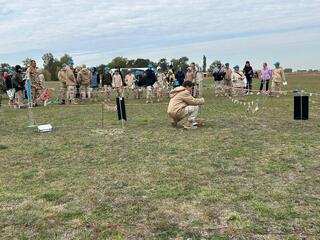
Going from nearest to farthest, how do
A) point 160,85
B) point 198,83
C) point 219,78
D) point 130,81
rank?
1. point 198,83
2. point 160,85
3. point 219,78
4. point 130,81

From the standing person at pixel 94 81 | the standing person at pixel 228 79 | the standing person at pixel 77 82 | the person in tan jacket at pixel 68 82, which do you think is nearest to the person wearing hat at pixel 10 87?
the person in tan jacket at pixel 68 82

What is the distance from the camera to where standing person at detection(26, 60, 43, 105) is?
20.7m

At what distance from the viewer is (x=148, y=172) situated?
8445 mm

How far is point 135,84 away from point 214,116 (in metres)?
10.2

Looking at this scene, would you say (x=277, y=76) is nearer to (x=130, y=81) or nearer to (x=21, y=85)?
(x=130, y=81)

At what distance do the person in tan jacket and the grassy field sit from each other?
899cm

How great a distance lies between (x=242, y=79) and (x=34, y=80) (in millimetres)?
10114

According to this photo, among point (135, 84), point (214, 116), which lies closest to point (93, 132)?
point (214, 116)

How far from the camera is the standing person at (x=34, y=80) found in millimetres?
20688

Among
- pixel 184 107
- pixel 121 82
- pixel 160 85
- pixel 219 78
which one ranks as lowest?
pixel 160 85

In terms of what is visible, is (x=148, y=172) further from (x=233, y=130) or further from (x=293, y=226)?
(x=233, y=130)

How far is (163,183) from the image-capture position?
7.71 metres

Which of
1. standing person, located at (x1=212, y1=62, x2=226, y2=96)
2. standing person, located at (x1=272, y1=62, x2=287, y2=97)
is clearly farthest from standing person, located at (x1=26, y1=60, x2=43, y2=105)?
standing person, located at (x1=272, y1=62, x2=287, y2=97)

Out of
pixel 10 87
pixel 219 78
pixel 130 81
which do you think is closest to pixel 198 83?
pixel 219 78
